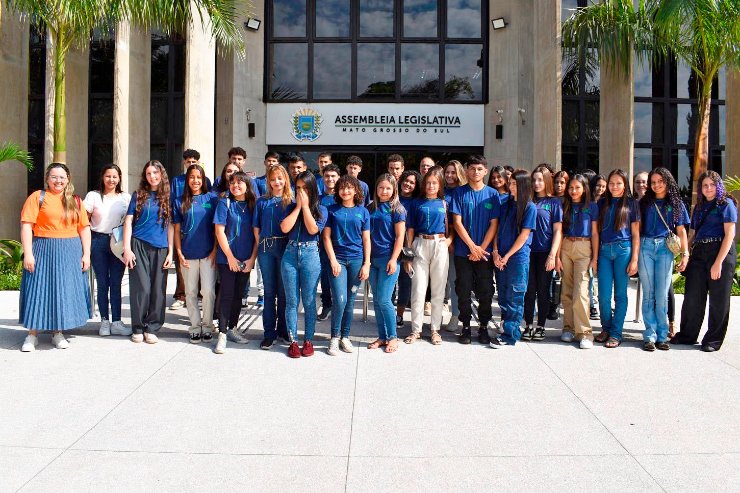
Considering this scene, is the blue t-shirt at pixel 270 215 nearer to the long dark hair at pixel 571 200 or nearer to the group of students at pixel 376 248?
the group of students at pixel 376 248

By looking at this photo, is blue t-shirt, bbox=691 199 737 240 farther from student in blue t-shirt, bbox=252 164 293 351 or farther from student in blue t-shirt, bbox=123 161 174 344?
student in blue t-shirt, bbox=123 161 174 344

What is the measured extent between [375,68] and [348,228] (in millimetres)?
11438

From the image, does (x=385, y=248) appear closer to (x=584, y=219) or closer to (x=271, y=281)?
(x=271, y=281)

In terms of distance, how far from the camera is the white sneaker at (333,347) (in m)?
5.88

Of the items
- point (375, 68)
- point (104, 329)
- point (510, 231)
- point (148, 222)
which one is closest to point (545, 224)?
point (510, 231)

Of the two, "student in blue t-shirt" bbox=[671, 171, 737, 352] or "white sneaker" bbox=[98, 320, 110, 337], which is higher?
"student in blue t-shirt" bbox=[671, 171, 737, 352]

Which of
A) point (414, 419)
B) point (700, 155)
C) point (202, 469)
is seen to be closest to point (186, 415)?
point (202, 469)

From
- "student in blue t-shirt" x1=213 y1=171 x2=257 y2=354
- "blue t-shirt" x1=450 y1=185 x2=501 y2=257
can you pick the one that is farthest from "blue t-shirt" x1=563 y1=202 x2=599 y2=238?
"student in blue t-shirt" x1=213 y1=171 x2=257 y2=354

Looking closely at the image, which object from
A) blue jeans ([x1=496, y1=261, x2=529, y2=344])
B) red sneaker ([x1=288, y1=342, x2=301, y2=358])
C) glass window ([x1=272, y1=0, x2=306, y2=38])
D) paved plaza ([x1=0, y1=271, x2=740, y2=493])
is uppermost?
glass window ([x1=272, y1=0, x2=306, y2=38])

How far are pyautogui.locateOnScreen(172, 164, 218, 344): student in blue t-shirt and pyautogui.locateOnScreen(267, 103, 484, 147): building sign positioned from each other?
10075 mm

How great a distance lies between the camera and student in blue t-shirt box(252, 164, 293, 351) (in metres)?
5.88

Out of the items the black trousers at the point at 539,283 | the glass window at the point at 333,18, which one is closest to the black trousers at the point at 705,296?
the black trousers at the point at 539,283

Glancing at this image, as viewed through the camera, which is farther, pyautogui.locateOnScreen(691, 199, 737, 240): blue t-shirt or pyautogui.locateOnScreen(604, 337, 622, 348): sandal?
pyautogui.locateOnScreen(604, 337, 622, 348): sandal

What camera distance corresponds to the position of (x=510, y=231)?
635 centimetres
